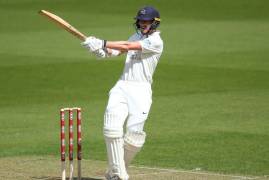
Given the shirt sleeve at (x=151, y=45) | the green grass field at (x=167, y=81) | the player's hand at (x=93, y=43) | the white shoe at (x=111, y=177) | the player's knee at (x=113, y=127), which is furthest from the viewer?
the green grass field at (x=167, y=81)

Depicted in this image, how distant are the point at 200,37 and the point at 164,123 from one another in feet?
48.1

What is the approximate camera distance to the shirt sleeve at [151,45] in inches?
457

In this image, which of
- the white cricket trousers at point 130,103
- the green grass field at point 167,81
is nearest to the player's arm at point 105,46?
the white cricket trousers at point 130,103

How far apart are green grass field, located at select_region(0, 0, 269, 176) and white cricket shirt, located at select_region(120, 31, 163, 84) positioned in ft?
6.85

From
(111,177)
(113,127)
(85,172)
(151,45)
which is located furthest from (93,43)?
(85,172)

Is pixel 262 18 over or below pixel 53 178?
over

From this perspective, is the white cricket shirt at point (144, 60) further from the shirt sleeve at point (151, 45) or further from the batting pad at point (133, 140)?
the batting pad at point (133, 140)

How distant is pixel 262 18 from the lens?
36.8 metres

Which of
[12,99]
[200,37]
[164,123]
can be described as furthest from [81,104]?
[200,37]

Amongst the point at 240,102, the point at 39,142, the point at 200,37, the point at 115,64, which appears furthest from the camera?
the point at 200,37

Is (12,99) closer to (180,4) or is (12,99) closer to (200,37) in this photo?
(200,37)

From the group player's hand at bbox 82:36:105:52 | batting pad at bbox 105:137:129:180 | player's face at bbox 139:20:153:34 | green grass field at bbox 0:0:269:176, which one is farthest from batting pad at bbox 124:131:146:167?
green grass field at bbox 0:0:269:176

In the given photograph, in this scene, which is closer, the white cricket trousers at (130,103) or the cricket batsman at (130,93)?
the cricket batsman at (130,93)

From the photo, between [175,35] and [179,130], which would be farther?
[175,35]
